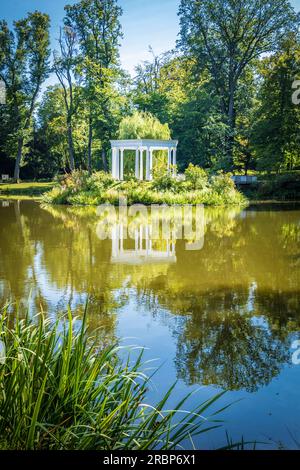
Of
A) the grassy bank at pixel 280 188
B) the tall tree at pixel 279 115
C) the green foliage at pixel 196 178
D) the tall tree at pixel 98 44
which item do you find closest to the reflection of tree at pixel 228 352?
the green foliage at pixel 196 178

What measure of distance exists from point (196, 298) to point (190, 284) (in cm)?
96

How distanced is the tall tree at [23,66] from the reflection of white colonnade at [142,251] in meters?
32.4

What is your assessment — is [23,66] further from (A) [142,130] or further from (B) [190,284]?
(B) [190,284]

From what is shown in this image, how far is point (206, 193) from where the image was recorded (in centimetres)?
2750

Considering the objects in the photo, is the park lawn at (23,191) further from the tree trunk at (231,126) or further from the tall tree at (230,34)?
the tall tree at (230,34)

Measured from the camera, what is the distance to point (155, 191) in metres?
27.3

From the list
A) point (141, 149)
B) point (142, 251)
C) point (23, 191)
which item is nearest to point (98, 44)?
point (23, 191)

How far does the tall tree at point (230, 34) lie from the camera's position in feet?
118

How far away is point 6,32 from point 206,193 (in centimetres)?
2675

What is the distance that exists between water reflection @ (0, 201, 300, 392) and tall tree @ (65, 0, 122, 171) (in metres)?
24.6

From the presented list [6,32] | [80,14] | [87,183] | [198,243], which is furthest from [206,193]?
[6,32]

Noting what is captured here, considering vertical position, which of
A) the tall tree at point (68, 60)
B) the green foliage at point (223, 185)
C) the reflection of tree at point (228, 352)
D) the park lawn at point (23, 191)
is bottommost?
the reflection of tree at point (228, 352)

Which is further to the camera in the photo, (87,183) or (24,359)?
(87,183)
